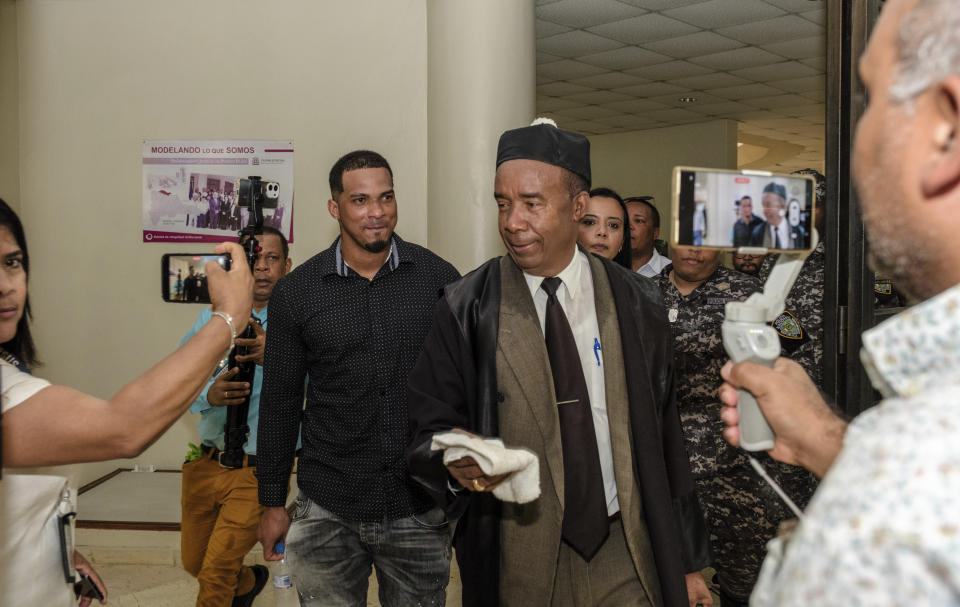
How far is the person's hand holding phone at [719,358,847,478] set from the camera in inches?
40.3

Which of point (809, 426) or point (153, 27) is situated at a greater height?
point (153, 27)

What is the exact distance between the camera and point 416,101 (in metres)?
4.39

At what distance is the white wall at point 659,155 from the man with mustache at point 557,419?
8508 millimetres

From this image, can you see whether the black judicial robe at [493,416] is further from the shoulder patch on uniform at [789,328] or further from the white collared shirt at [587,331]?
the shoulder patch on uniform at [789,328]

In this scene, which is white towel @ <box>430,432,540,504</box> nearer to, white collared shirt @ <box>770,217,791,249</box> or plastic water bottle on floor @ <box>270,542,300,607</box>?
white collared shirt @ <box>770,217,791,249</box>

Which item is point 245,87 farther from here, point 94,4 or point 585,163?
point 585,163

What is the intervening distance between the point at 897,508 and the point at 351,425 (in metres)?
2.07

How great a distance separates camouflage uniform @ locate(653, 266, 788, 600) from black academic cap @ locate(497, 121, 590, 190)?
0.95 meters

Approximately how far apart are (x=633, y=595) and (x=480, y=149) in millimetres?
2628

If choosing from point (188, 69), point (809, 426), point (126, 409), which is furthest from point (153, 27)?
point (809, 426)

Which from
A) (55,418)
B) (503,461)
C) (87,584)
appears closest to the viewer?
(55,418)

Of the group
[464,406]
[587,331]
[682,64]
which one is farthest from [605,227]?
[682,64]

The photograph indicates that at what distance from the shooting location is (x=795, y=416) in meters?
1.05

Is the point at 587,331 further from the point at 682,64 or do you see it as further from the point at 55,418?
the point at 682,64
